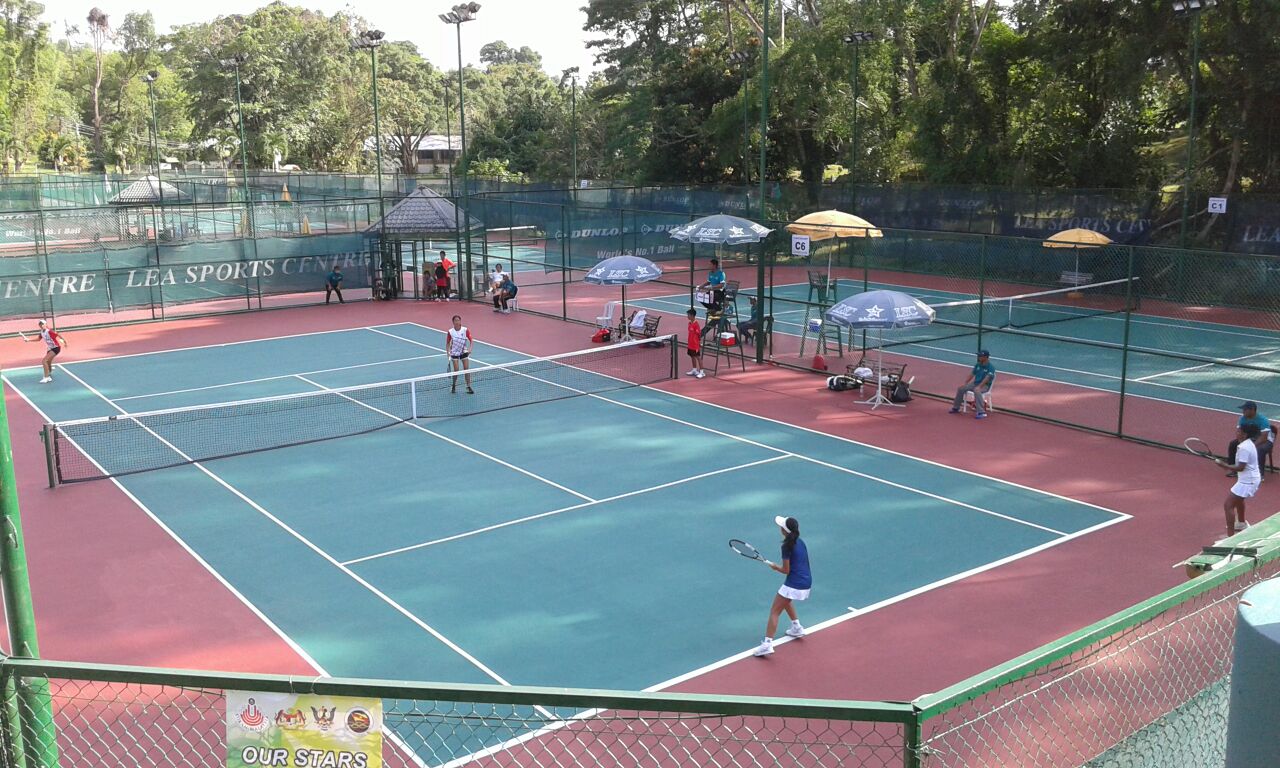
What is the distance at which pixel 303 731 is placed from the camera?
355 centimetres

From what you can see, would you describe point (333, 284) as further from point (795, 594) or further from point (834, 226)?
point (795, 594)

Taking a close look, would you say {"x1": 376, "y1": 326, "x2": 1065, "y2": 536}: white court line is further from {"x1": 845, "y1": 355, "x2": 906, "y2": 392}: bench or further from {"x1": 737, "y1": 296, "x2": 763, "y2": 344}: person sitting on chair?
{"x1": 737, "y1": 296, "x2": 763, "y2": 344}: person sitting on chair

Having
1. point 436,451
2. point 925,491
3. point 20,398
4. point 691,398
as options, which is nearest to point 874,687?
point 925,491

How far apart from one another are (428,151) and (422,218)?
8418cm

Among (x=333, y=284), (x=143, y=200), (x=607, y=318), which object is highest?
(x=143, y=200)

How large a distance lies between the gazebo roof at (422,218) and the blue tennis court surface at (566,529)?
47.8 ft

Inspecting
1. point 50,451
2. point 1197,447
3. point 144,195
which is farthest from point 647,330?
point 144,195

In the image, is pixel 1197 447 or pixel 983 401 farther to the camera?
pixel 983 401

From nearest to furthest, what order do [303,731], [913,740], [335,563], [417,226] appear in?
[913,740] → [303,731] → [335,563] → [417,226]

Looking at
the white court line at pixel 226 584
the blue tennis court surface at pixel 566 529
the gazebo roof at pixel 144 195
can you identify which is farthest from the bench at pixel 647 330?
the gazebo roof at pixel 144 195

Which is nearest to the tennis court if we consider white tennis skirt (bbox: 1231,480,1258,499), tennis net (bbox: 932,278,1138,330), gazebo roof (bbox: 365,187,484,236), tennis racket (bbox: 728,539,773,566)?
tennis racket (bbox: 728,539,773,566)

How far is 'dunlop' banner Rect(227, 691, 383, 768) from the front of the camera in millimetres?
3516

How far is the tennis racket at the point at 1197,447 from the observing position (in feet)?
56.4

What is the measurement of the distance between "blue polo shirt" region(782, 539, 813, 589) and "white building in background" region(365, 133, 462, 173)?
70.9 meters
